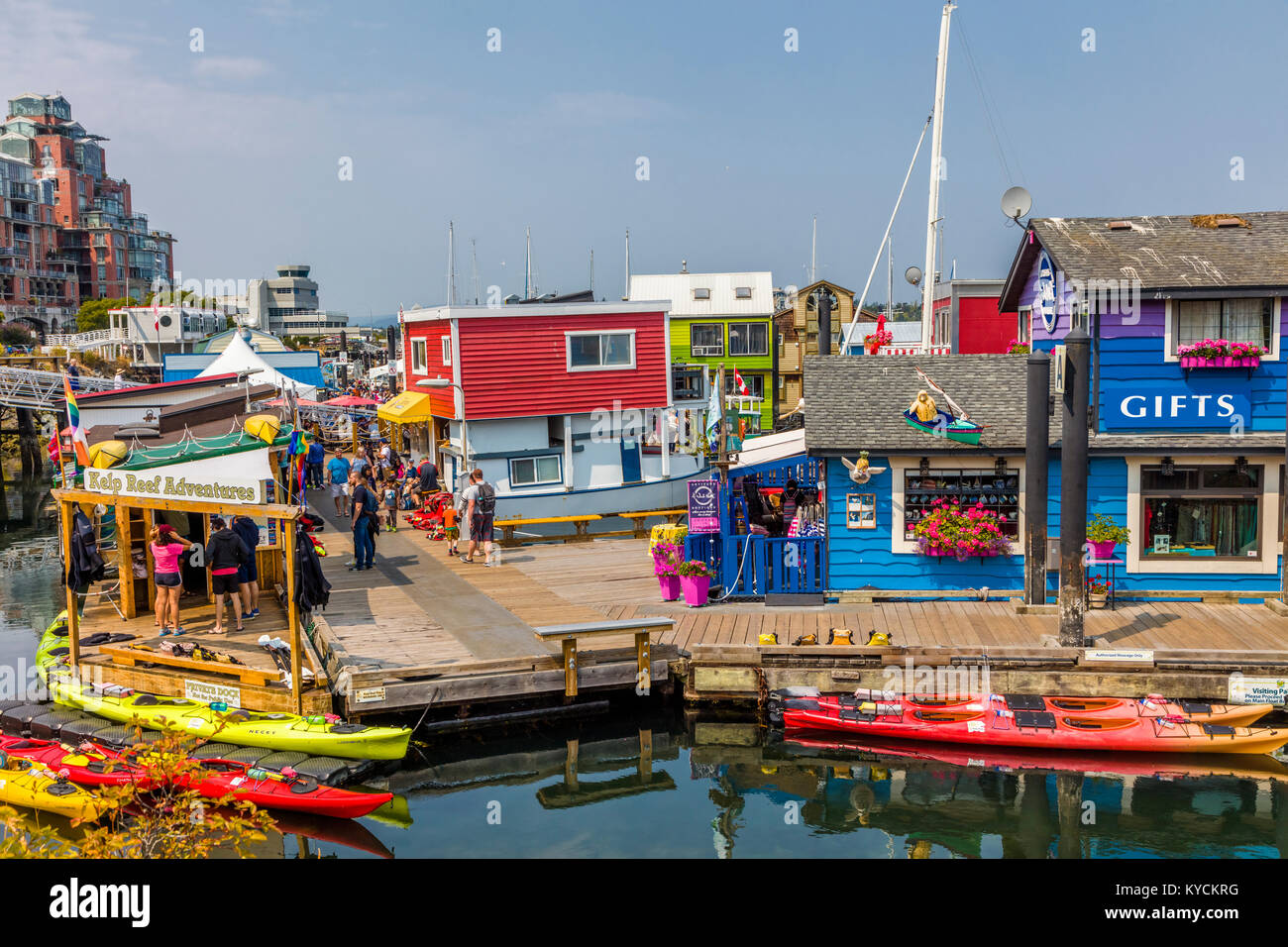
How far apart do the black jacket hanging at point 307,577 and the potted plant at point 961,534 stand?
28.2ft

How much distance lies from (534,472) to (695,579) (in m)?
9.57

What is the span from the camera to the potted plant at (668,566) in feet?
56.5

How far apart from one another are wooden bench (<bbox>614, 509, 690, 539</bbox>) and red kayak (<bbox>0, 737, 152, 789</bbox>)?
1225 centimetres

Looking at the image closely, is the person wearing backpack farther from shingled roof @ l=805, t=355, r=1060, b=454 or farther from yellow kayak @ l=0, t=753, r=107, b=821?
yellow kayak @ l=0, t=753, r=107, b=821

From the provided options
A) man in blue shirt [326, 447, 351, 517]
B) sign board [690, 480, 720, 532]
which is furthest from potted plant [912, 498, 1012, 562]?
man in blue shirt [326, 447, 351, 517]

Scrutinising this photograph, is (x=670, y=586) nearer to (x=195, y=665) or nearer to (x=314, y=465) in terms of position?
(x=195, y=665)

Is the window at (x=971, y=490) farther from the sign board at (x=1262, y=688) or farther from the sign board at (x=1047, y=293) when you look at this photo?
the sign board at (x=1262, y=688)

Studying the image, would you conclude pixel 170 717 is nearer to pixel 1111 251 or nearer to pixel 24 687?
pixel 24 687

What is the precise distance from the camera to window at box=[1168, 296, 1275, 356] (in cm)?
1605

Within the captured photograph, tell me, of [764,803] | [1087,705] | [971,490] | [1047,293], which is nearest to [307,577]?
[764,803]

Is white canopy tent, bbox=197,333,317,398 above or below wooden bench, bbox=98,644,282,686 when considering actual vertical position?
above

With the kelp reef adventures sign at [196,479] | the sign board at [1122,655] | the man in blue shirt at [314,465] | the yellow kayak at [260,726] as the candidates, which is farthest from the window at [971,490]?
the man in blue shirt at [314,465]
